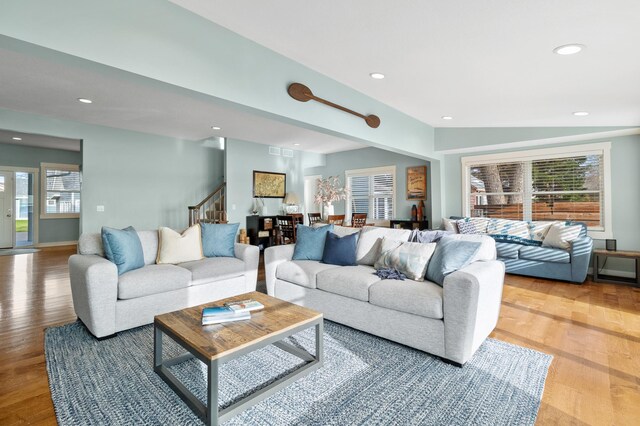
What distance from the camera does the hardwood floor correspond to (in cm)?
182

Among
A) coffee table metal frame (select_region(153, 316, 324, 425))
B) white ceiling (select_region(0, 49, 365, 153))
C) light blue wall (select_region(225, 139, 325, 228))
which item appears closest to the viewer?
coffee table metal frame (select_region(153, 316, 324, 425))

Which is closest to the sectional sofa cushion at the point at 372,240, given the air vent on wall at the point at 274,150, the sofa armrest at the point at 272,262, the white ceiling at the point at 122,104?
the sofa armrest at the point at 272,262

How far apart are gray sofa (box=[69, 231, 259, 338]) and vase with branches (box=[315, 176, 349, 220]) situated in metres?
4.16

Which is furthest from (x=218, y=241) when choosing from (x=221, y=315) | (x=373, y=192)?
(x=373, y=192)

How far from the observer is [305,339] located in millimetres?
2674

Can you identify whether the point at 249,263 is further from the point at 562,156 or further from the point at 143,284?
the point at 562,156

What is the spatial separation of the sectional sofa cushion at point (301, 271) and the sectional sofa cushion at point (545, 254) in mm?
3374

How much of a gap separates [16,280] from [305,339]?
492 centimetres

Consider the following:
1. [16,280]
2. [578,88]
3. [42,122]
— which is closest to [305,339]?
[578,88]

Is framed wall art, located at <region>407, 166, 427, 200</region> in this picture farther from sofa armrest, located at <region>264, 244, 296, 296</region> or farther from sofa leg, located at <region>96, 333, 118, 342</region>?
sofa leg, located at <region>96, 333, 118, 342</region>

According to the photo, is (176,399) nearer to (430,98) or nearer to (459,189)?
(430,98)

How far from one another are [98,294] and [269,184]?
5.54 meters

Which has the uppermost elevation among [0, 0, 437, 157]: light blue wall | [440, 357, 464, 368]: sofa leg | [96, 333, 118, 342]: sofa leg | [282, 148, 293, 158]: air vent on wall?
[282, 148, 293, 158]: air vent on wall

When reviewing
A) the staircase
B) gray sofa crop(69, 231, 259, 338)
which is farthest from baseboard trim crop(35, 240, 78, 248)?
gray sofa crop(69, 231, 259, 338)
